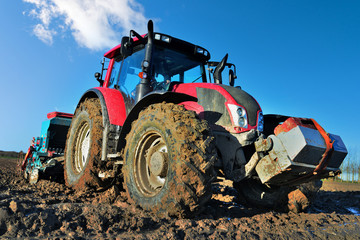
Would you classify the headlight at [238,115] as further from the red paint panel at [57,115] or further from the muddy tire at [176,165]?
the red paint panel at [57,115]

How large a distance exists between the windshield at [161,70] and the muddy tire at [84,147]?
0.65 meters

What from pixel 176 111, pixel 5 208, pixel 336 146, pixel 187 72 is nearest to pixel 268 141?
pixel 336 146

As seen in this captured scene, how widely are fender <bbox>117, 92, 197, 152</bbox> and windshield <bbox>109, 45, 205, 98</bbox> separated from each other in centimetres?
51

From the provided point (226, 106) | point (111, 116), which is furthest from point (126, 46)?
point (226, 106)

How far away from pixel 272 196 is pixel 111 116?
2.63 m

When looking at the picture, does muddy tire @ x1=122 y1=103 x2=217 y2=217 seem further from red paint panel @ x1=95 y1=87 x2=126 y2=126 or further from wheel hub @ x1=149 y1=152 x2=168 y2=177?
red paint panel @ x1=95 y1=87 x2=126 y2=126

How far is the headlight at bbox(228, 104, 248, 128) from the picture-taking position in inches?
133

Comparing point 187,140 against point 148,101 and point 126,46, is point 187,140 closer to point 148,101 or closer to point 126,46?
point 148,101

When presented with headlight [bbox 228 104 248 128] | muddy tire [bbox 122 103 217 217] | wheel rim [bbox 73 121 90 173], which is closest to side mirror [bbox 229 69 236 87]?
headlight [bbox 228 104 248 128]

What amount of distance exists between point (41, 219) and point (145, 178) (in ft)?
4.43

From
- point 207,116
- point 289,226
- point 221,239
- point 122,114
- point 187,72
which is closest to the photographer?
point 221,239

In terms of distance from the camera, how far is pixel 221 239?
2.18 meters

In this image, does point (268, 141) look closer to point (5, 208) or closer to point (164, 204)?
point (164, 204)

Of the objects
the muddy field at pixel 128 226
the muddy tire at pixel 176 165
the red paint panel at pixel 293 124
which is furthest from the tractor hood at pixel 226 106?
the muddy field at pixel 128 226
